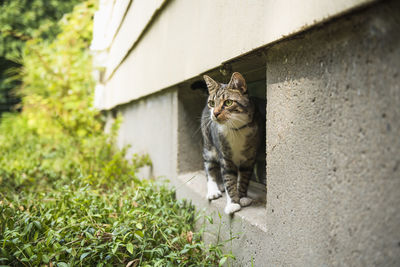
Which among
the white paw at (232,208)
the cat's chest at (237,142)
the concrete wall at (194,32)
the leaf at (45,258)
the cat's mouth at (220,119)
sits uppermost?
the concrete wall at (194,32)

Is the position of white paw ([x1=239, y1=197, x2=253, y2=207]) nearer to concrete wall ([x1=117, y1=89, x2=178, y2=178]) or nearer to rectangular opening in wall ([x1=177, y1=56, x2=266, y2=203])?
rectangular opening in wall ([x1=177, y1=56, x2=266, y2=203])

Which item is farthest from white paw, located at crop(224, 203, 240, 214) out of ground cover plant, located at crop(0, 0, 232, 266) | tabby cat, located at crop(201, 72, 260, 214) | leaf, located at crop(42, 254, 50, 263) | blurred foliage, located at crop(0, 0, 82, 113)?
blurred foliage, located at crop(0, 0, 82, 113)

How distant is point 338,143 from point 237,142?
106 centimetres

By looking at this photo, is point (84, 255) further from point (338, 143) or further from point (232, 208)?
point (338, 143)

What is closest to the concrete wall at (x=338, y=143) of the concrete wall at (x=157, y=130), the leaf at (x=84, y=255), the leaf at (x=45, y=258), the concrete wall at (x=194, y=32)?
the concrete wall at (x=194, y=32)

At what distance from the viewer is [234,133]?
80.4 inches

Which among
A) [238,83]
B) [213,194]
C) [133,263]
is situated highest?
[238,83]

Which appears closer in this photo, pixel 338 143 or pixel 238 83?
pixel 338 143

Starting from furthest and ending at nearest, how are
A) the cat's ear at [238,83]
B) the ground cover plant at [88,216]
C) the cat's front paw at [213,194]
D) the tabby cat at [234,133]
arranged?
the cat's front paw at [213,194] < the tabby cat at [234,133] < the cat's ear at [238,83] < the ground cover plant at [88,216]

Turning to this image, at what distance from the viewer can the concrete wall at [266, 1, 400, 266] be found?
84 cm

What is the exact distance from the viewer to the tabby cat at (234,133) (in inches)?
75.3

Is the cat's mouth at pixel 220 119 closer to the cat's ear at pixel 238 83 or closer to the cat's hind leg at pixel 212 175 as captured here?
the cat's ear at pixel 238 83

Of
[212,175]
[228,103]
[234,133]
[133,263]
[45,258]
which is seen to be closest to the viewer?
[45,258]

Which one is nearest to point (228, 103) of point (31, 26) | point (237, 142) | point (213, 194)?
point (237, 142)
